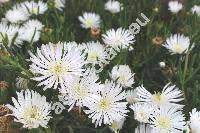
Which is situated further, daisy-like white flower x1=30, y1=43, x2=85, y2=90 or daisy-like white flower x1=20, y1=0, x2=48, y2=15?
daisy-like white flower x1=20, y1=0, x2=48, y2=15

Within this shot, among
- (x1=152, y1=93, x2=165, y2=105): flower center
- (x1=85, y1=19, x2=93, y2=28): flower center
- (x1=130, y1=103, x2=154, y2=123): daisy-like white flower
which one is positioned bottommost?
(x1=130, y1=103, x2=154, y2=123): daisy-like white flower

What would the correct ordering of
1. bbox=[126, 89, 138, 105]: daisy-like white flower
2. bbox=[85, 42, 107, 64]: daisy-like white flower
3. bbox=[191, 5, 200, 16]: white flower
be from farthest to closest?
bbox=[191, 5, 200, 16]: white flower, bbox=[85, 42, 107, 64]: daisy-like white flower, bbox=[126, 89, 138, 105]: daisy-like white flower

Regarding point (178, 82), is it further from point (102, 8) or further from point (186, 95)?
point (102, 8)

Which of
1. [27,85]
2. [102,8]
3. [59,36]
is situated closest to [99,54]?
[59,36]

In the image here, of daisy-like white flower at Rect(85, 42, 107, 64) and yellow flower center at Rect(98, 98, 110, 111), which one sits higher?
daisy-like white flower at Rect(85, 42, 107, 64)

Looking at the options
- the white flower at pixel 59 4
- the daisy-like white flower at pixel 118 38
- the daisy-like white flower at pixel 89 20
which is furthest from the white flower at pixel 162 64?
the white flower at pixel 59 4

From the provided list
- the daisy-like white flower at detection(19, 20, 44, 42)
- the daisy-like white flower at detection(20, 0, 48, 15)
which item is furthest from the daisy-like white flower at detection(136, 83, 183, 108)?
the daisy-like white flower at detection(20, 0, 48, 15)

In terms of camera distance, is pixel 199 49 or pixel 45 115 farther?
pixel 199 49

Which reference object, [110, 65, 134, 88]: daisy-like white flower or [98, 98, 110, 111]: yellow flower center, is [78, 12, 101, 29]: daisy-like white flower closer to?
[110, 65, 134, 88]: daisy-like white flower

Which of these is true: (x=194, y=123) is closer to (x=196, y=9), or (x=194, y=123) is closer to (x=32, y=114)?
(x=32, y=114)
